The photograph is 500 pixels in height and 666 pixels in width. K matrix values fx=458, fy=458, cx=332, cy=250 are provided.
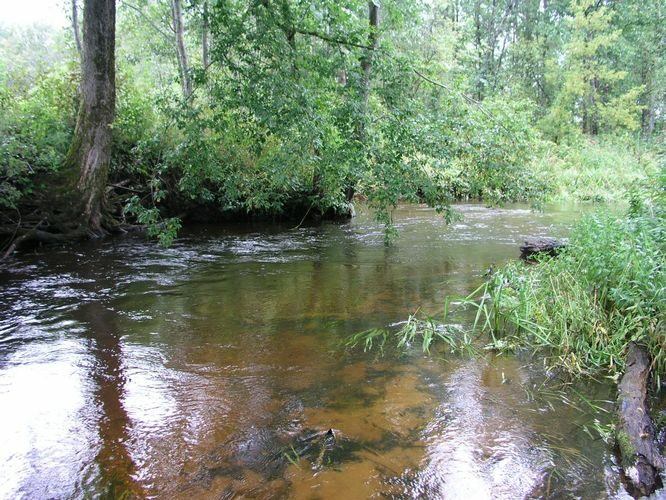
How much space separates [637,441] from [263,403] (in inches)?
98.3

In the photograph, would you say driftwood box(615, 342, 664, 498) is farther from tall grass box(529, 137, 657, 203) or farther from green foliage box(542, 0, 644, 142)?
green foliage box(542, 0, 644, 142)

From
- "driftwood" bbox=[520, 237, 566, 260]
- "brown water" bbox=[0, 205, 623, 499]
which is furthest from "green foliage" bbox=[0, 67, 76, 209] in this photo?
A: "driftwood" bbox=[520, 237, 566, 260]

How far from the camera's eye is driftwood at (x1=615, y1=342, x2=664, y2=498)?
254 centimetres

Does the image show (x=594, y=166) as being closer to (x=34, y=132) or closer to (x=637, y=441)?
(x=34, y=132)

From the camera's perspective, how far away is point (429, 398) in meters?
3.63

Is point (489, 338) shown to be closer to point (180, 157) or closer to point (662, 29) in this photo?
point (180, 157)

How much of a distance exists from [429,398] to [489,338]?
1.52 meters

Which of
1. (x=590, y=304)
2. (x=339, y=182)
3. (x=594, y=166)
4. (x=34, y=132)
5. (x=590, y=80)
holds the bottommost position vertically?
(x=590, y=304)

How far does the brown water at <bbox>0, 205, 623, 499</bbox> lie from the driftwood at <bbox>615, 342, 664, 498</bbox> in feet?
0.47

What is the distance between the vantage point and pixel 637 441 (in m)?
2.70

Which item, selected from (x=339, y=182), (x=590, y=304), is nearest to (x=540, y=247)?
(x=590, y=304)

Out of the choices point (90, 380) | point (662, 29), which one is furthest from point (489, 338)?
point (662, 29)

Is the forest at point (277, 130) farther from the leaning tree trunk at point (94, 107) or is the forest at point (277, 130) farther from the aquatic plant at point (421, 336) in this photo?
the aquatic plant at point (421, 336)

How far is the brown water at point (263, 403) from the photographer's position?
272cm
